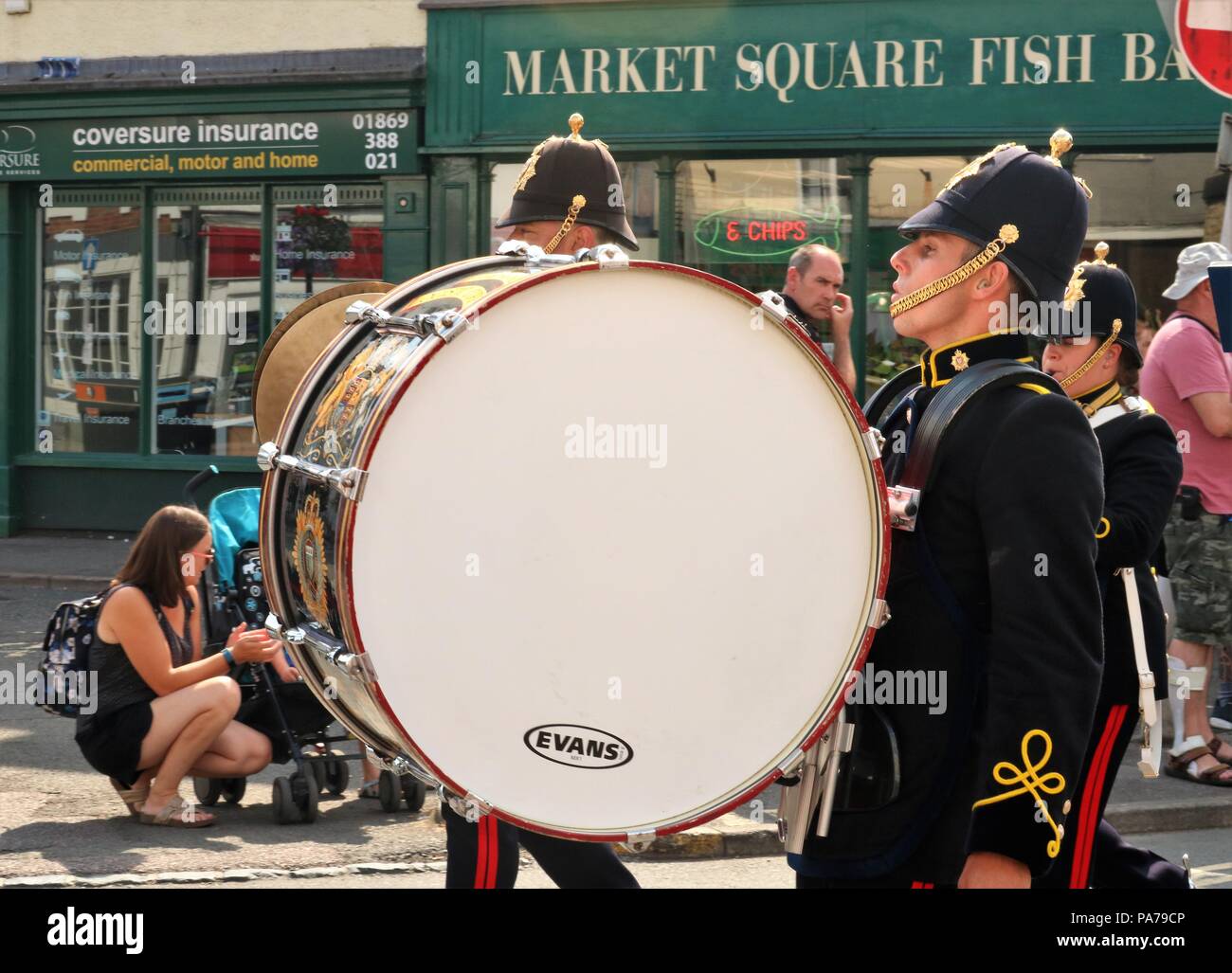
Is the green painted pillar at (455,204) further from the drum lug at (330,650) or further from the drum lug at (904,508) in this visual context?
the drum lug at (904,508)

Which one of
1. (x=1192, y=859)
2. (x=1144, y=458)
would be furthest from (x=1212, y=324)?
(x=1144, y=458)

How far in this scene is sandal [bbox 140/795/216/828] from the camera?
653 centimetres

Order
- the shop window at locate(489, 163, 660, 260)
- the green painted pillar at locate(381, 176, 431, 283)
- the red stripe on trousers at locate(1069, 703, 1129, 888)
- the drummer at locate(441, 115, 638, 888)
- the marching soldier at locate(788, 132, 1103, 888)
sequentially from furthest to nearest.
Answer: the green painted pillar at locate(381, 176, 431, 283)
the shop window at locate(489, 163, 660, 260)
the drummer at locate(441, 115, 638, 888)
the red stripe on trousers at locate(1069, 703, 1129, 888)
the marching soldier at locate(788, 132, 1103, 888)

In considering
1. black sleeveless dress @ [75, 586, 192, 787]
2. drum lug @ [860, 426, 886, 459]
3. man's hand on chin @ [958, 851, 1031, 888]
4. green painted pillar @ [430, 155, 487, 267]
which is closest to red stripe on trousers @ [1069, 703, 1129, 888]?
man's hand on chin @ [958, 851, 1031, 888]

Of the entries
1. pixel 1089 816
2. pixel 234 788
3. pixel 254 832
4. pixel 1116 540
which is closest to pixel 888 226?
pixel 234 788

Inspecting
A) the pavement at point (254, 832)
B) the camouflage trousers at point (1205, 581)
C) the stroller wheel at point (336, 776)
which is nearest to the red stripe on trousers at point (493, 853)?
the pavement at point (254, 832)

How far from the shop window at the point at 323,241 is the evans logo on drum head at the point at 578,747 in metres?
11.9

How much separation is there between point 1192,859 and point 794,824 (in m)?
3.88

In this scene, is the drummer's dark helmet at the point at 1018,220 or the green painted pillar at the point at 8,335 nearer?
the drummer's dark helmet at the point at 1018,220

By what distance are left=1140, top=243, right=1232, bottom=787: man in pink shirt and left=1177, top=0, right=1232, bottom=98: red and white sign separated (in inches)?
27.6

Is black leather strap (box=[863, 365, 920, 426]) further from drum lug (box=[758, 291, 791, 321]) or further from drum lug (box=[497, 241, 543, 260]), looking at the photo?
drum lug (box=[497, 241, 543, 260])

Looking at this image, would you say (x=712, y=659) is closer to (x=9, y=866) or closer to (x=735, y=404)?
(x=735, y=404)

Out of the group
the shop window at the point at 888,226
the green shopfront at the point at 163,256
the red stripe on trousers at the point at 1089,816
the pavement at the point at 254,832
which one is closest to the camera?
the red stripe on trousers at the point at 1089,816

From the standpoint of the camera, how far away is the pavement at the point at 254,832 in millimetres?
5941
